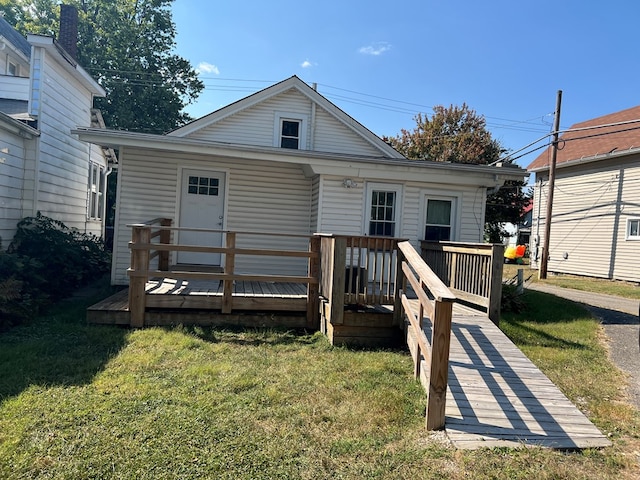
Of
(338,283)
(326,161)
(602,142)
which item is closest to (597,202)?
(602,142)

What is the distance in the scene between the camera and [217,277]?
19.2ft

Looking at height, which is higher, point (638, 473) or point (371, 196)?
point (371, 196)

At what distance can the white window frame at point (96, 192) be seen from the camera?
12188 mm

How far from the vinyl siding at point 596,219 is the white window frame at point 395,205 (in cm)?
1037

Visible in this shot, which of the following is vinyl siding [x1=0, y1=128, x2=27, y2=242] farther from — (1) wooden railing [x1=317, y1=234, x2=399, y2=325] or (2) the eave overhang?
(1) wooden railing [x1=317, y1=234, x2=399, y2=325]

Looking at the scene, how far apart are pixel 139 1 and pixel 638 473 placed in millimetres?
34862

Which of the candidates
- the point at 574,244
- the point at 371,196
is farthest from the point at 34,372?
the point at 574,244

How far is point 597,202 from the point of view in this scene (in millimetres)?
15367

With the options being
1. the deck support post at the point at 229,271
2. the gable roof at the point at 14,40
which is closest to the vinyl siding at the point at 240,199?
the deck support post at the point at 229,271

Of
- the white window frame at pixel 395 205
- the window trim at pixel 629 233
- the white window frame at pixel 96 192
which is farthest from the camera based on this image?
the window trim at pixel 629 233

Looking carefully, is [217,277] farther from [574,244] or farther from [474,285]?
[574,244]

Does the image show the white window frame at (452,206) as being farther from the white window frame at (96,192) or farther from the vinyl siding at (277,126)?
the white window frame at (96,192)

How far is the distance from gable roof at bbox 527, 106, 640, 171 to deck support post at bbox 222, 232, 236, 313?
1284 cm

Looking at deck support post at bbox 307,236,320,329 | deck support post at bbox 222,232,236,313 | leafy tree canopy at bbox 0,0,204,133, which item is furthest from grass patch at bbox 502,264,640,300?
leafy tree canopy at bbox 0,0,204,133
